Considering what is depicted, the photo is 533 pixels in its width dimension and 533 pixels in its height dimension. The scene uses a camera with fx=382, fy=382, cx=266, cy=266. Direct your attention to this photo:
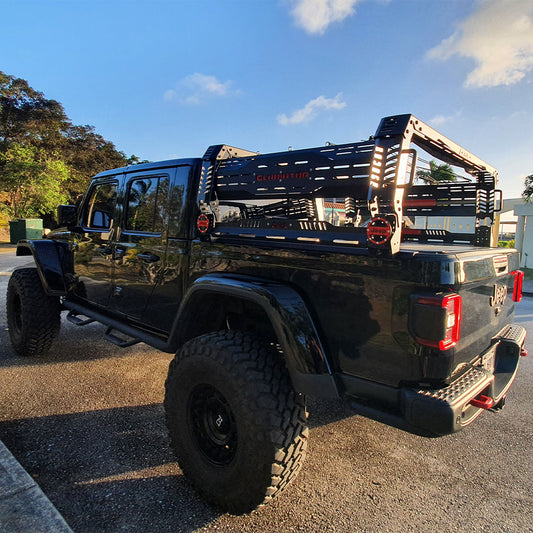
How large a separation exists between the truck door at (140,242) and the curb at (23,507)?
139 cm

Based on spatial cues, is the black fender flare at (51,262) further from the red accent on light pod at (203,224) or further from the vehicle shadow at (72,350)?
the red accent on light pod at (203,224)

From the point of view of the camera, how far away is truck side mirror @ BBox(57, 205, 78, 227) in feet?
13.7

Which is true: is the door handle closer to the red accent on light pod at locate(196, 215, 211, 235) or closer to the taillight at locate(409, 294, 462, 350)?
the red accent on light pod at locate(196, 215, 211, 235)

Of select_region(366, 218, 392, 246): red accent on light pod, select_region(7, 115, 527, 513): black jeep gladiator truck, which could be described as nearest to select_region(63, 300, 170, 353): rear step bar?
select_region(7, 115, 527, 513): black jeep gladiator truck

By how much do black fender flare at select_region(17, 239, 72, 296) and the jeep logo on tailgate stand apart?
401cm

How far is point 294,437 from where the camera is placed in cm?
192

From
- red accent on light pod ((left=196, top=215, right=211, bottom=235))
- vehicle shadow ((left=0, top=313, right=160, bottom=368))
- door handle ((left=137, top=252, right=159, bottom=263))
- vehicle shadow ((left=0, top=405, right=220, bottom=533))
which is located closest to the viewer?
vehicle shadow ((left=0, top=405, right=220, bottom=533))

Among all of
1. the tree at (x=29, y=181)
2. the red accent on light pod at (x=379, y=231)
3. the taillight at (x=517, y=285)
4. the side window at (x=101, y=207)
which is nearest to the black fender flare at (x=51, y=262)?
the side window at (x=101, y=207)

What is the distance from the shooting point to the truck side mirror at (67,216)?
13.7 feet

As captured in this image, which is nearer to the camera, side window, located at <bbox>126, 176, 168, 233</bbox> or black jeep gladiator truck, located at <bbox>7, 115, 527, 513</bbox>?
black jeep gladiator truck, located at <bbox>7, 115, 527, 513</bbox>

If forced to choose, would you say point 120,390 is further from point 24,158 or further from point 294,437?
point 24,158

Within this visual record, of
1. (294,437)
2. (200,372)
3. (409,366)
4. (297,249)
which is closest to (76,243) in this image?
(200,372)

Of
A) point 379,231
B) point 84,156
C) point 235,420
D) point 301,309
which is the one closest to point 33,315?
point 235,420

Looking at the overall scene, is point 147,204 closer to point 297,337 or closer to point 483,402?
point 297,337
